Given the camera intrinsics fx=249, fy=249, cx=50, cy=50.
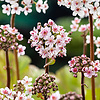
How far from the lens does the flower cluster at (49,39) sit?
0.51 m

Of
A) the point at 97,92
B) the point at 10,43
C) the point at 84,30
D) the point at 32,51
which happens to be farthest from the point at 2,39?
the point at 32,51

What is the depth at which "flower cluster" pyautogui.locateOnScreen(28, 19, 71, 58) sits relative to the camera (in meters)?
0.51

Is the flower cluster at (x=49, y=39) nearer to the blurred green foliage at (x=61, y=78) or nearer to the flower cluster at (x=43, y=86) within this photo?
the flower cluster at (x=43, y=86)

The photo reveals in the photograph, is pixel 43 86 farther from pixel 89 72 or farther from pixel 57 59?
pixel 57 59

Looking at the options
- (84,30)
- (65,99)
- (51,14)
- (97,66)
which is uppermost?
(51,14)

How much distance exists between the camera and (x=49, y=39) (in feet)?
1.68

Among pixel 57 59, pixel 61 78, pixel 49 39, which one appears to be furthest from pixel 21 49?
pixel 57 59

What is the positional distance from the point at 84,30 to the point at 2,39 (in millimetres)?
251

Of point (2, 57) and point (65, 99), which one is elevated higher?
point (2, 57)

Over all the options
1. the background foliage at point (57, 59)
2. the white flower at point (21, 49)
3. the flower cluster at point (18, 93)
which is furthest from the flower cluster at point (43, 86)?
the background foliage at point (57, 59)

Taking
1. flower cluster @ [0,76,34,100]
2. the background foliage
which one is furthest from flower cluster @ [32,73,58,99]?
the background foliage

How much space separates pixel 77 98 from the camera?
41cm

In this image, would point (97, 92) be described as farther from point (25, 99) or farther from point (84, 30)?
point (25, 99)

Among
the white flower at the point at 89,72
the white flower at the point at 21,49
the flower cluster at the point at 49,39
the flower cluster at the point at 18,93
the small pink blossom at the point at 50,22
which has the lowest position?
the flower cluster at the point at 18,93
